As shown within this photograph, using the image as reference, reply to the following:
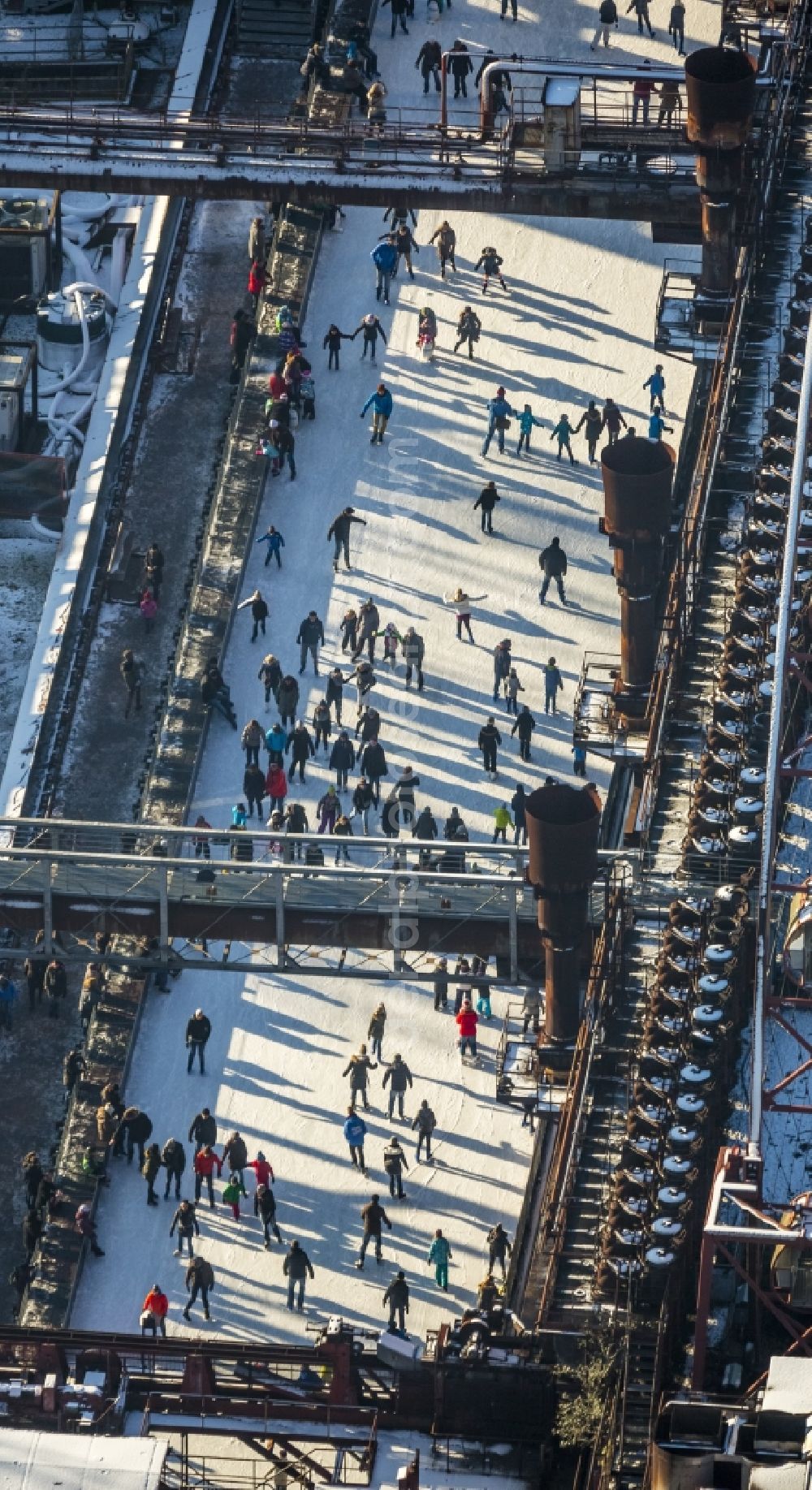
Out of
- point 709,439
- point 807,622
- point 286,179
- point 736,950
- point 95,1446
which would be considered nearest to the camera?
point 95,1446

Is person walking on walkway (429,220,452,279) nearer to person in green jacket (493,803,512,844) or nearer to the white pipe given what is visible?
person in green jacket (493,803,512,844)

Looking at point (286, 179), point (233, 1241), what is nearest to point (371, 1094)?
point (233, 1241)

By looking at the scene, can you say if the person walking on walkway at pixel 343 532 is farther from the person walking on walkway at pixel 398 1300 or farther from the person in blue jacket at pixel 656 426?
the person walking on walkway at pixel 398 1300

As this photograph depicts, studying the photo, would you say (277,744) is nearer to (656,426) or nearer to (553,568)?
(553,568)

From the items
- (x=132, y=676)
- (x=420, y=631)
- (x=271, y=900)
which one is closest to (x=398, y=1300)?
(x=271, y=900)

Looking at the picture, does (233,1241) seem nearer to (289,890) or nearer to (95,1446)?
(289,890)
